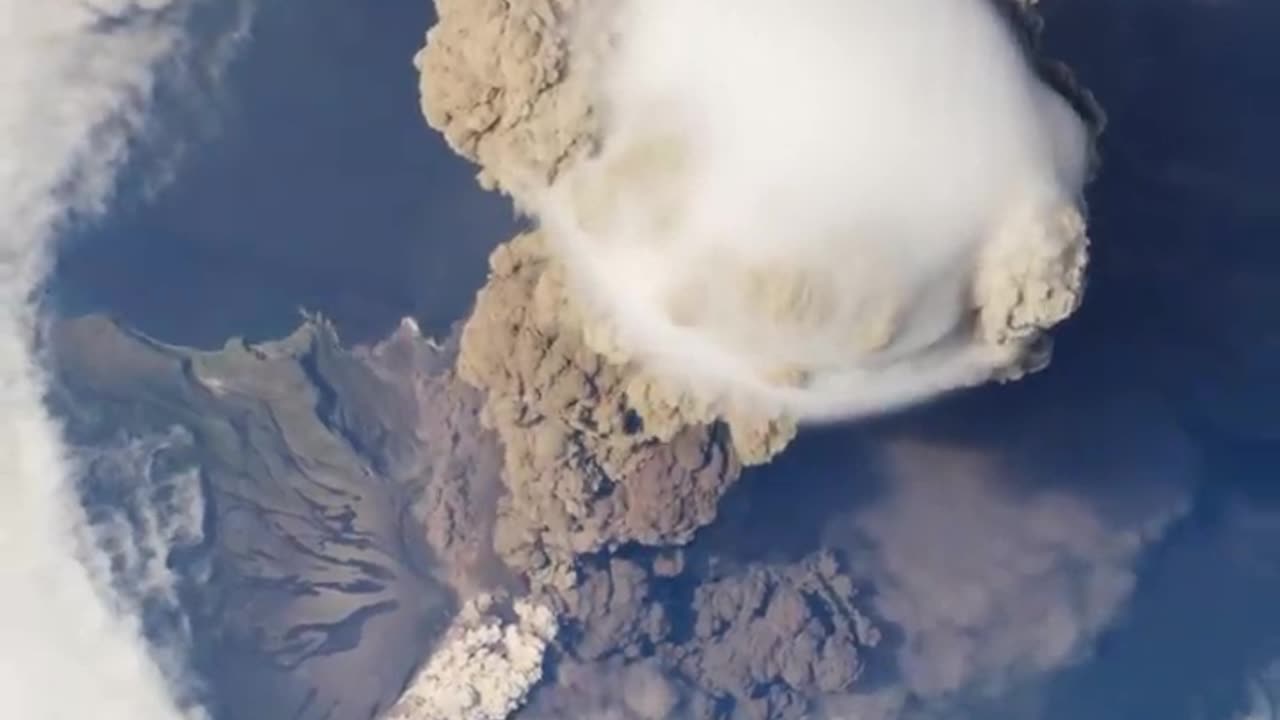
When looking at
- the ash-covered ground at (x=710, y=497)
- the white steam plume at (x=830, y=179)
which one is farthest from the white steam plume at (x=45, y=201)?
the white steam plume at (x=830, y=179)

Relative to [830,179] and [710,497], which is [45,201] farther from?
[830,179]

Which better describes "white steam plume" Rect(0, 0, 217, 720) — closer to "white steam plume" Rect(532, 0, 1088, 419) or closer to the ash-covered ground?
the ash-covered ground

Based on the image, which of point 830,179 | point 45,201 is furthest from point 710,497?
point 45,201

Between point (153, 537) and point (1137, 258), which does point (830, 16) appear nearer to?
point (1137, 258)

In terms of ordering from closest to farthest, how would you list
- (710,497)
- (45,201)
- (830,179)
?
(830,179), (710,497), (45,201)

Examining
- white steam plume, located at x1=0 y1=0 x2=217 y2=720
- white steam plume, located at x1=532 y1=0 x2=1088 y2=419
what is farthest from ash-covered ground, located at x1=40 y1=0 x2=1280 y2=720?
white steam plume, located at x1=532 y1=0 x2=1088 y2=419

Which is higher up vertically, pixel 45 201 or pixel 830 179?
pixel 45 201

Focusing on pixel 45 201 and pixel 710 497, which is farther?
pixel 45 201

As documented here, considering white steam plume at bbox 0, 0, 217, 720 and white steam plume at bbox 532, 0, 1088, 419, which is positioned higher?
white steam plume at bbox 0, 0, 217, 720
